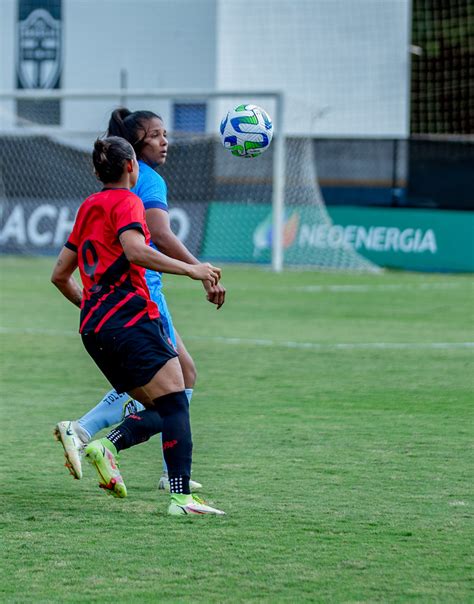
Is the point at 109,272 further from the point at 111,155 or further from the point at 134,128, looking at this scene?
the point at 134,128

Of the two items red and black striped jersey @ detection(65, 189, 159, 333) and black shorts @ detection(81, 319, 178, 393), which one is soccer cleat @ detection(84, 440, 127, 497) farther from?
red and black striped jersey @ detection(65, 189, 159, 333)

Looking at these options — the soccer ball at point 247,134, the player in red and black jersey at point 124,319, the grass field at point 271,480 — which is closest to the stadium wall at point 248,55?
the grass field at point 271,480

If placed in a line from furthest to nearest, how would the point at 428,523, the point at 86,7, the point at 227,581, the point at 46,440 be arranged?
the point at 86,7, the point at 46,440, the point at 428,523, the point at 227,581

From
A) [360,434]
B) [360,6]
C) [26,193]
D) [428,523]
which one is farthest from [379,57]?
[428,523]

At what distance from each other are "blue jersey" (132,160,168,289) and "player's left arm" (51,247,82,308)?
1.24ft

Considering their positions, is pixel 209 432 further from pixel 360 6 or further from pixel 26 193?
pixel 360 6

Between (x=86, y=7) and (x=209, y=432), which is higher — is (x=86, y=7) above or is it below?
above

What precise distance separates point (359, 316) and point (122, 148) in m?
10.1

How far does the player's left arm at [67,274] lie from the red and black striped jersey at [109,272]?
0.48 ft

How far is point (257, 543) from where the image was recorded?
5219 mm

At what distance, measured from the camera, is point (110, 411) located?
6.52 meters

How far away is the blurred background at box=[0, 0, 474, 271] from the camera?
23.8 metres

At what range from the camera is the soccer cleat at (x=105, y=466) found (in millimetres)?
5824

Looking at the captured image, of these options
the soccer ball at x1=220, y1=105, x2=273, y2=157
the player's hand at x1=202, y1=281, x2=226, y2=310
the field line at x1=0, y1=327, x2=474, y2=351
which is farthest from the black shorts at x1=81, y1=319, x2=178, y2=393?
the field line at x1=0, y1=327, x2=474, y2=351
